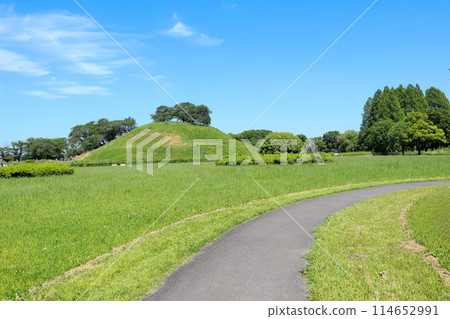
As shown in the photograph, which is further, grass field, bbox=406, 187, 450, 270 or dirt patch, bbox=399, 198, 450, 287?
grass field, bbox=406, 187, 450, 270

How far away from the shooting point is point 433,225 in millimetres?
8359

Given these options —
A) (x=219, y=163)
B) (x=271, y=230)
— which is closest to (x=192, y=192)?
(x=271, y=230)

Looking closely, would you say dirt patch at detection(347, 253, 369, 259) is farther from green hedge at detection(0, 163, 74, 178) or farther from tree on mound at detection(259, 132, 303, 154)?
tree on mound at detection(259, 132, 303, 154)

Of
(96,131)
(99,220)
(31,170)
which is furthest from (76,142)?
(99,220)

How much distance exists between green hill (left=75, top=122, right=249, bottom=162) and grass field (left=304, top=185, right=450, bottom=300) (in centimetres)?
5649

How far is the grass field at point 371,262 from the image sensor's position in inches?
186

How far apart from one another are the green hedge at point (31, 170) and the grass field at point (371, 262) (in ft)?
86.8

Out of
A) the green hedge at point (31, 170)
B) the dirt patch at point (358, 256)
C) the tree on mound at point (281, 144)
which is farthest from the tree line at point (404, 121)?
the dirt patch at point (358, 256)

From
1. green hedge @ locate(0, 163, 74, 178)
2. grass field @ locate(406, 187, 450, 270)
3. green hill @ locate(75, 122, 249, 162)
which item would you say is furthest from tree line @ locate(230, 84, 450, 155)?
grass field @ locate(406, 187, 450, 270)

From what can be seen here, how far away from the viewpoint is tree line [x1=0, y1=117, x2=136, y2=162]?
71.8 meters

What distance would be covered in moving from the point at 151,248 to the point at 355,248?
477cm

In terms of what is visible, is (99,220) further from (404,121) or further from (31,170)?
(404,121)

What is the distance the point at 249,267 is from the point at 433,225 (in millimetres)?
5919
